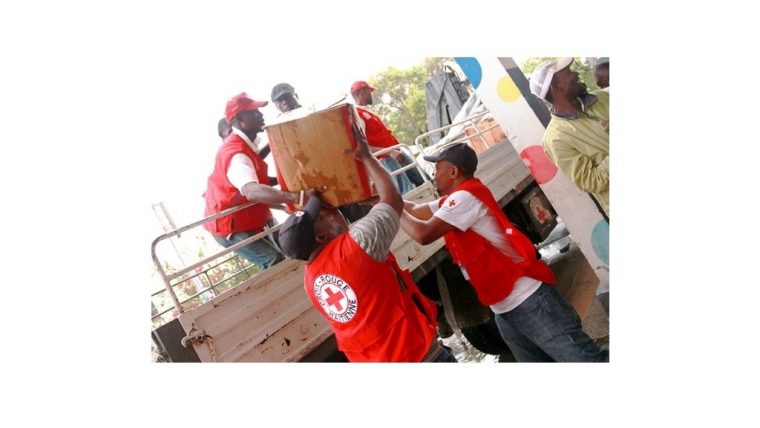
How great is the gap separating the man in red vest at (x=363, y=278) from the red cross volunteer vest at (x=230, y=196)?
719mm

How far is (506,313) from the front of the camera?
6.77ft

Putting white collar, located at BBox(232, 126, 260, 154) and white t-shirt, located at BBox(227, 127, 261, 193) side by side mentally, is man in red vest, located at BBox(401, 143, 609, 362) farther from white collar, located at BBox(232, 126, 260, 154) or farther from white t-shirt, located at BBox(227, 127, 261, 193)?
white collar, located at BBox(232, 126, 260, 154)

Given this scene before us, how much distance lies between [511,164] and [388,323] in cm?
324

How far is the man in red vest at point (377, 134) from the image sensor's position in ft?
10.9

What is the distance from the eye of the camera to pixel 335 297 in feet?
5.24

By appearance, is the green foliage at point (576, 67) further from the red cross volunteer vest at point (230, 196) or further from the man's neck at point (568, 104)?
the red cross volunteer vest at point (230, 196)

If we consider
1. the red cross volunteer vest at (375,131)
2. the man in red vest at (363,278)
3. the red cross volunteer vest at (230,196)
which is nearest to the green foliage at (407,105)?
the red cross volunteer vest at (375,131)

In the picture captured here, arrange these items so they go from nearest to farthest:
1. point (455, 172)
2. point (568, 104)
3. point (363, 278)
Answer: point (363, 278)
point (455, 172)
point (568, 104)

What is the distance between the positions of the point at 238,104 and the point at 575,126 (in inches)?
63.4

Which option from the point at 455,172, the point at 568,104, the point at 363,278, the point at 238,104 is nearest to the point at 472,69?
the point at 568,104

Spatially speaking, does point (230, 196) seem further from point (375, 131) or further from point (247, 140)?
point (375, 131)

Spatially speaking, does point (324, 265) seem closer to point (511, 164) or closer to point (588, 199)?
point (588, 199)

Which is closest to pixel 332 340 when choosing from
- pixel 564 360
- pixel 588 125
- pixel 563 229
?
pixel 564 360

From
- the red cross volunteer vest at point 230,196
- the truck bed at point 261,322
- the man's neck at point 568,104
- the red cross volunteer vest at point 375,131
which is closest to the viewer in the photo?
the truck bed at point 261,322
